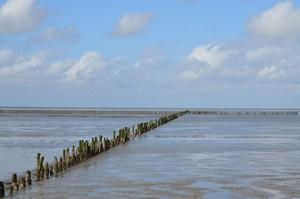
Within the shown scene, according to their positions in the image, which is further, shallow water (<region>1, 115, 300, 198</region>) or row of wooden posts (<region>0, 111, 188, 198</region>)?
row of wooden posts (<region>0, 111, 188, 198</region>)

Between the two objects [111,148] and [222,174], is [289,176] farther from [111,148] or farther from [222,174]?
[111,148]

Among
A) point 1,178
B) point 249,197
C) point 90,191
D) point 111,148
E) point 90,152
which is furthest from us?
point 111,148

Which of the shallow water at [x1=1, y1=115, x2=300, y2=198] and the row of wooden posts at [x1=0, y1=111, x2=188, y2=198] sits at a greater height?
the row of wooden posts at [x1=0, y1=111, x2=188, y2=198]

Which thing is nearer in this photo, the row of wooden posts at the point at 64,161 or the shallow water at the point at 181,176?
the shallow water at the point at 181,176

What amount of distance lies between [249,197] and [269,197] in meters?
0.54

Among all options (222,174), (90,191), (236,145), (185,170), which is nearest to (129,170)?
(185,170)

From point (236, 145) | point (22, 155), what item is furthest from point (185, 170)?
point (236, 145)

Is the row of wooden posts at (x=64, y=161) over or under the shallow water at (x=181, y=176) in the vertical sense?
over

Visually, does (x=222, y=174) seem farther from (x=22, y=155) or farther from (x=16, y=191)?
(x=22, y=155)

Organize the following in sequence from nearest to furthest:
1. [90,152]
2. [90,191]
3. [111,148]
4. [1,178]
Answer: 1. [90,191]
2. [1,178]
3. [90,152]
4. [111,148]

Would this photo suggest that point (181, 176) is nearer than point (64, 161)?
Yes

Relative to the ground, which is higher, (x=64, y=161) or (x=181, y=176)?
(x=64, y=161)

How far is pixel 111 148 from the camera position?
32562 mm

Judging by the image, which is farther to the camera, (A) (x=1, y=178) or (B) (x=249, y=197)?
(A) (x=1, y=178)
